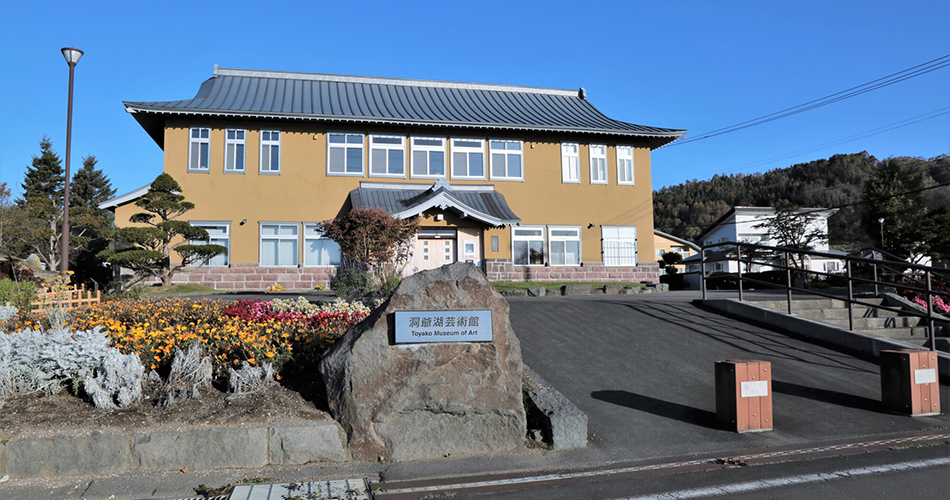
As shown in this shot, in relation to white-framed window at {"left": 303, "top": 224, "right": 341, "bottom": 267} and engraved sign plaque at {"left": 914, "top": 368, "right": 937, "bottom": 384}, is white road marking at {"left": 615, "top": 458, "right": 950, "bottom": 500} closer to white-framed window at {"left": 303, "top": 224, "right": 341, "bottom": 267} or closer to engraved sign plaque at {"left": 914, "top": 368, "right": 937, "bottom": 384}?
engraved sign plaque at {"left": 914, "top": 368, "right": 937, "bottom": 384}

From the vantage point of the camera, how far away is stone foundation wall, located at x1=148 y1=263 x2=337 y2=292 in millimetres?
21141

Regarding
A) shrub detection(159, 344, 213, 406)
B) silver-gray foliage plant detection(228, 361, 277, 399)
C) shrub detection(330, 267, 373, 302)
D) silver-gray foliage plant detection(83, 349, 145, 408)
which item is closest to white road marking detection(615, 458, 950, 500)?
silver-gray foliage plant detection(228, 361, 277, 399)

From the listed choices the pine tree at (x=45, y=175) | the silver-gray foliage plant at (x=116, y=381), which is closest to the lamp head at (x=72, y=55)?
the silver-gray foliage plant at (x=116, y=381)

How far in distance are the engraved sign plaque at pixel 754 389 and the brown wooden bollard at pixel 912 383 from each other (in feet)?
6.49

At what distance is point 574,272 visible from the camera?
24.5 meters

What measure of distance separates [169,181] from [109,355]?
14.6m

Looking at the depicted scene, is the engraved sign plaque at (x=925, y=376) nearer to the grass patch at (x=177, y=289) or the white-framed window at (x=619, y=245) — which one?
the white-framed window at (x=619, y=245)

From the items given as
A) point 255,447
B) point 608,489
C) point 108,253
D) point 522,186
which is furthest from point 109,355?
point 522,186

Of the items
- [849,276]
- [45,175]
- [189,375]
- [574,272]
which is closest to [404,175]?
[574,272]

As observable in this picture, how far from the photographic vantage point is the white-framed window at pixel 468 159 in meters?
24.0

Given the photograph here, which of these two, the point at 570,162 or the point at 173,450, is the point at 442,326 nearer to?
the point at 173,450

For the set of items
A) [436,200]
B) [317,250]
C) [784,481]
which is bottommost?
[784,481]

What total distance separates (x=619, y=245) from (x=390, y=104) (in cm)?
1129

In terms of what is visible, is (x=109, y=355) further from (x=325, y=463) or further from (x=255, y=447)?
(x=325, y=463)
